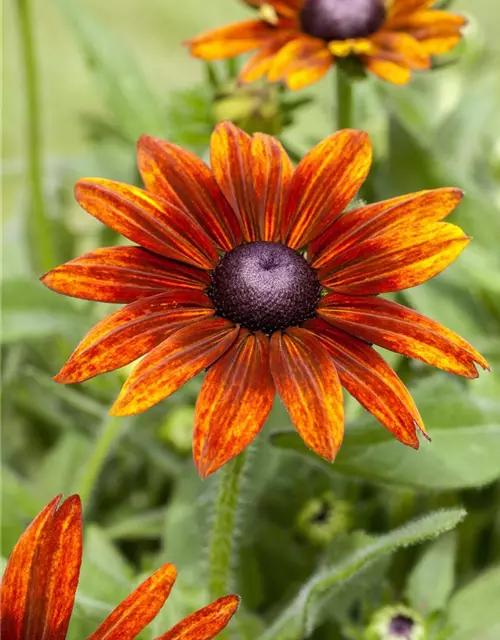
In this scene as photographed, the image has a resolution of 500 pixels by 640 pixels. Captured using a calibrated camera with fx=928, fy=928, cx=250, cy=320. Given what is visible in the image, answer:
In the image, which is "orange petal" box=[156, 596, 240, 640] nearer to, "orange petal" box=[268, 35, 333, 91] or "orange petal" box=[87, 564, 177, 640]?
"orange petal" box=[87, 564, 177, 640]

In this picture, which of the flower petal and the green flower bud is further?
the green flower bud

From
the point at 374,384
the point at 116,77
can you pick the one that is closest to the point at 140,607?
the point at 374,384

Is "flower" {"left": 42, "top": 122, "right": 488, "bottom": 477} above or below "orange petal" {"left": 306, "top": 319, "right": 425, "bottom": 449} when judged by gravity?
above

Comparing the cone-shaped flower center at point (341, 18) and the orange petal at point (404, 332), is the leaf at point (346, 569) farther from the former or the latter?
the cone-shaped flower center at point (341, 18)

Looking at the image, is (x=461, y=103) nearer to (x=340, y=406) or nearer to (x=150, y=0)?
(x=340, y=406)

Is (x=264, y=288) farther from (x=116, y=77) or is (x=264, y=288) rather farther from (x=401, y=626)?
(x=116, y=77)

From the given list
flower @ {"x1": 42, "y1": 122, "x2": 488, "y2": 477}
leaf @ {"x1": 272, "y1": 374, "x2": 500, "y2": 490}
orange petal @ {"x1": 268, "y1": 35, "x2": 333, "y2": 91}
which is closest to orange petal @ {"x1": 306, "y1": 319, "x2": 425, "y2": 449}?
flower @ {"x1": 42, "y1": 122, "x2": 488, "y2": 477}

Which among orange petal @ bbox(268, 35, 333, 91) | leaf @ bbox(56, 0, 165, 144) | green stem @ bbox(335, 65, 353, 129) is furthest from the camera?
leaf @ bbox(56, 0, 165, 144)
